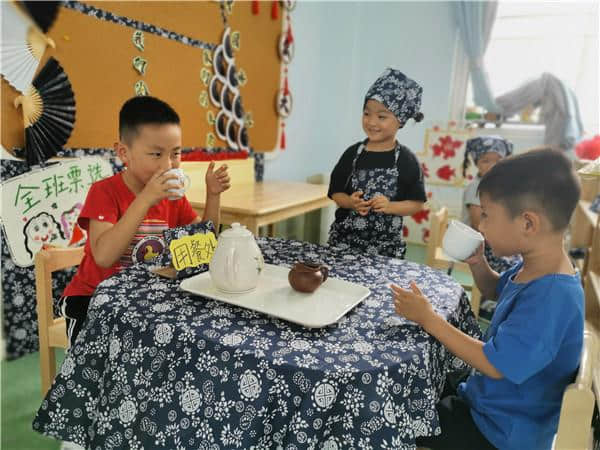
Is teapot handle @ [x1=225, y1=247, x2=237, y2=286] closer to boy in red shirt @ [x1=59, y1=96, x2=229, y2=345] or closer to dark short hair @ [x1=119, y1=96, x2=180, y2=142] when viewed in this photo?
boy in red shirt @ [x1=59, y1=96, x2=229, y2=345]

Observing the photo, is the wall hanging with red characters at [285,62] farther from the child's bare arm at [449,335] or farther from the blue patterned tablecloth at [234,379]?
the child's bare arm at [449,335]

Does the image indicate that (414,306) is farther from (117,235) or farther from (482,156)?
(482,156)

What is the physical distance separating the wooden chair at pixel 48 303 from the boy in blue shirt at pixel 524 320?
112 cm

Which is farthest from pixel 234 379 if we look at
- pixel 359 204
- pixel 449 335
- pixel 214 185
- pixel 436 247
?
pixel 436 247

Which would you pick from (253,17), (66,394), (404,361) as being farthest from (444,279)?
(253,17)

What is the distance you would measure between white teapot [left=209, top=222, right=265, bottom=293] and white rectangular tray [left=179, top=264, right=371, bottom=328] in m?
0.03

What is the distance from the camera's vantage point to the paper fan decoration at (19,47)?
179 cm

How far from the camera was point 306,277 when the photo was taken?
1.02m

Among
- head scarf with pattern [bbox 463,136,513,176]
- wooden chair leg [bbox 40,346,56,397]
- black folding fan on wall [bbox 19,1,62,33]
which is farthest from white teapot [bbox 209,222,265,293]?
head scarf with pattern [bbox 463,136,513,176]

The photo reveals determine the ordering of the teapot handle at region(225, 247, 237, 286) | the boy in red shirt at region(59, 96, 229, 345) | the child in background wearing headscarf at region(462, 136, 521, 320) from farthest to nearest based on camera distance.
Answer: the child in background wearing headscarf at region(462, 136, 521, 320), the boy in red shirt at region(59, 96, 229, 345), the teapot handle at region(225, 247, 237, 286)

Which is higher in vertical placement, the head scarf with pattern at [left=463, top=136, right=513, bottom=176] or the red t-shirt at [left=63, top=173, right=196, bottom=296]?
the head scarf with pattern at [left=463, top=136, right=513, bottom=176]

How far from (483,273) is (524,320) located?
0.38 meters

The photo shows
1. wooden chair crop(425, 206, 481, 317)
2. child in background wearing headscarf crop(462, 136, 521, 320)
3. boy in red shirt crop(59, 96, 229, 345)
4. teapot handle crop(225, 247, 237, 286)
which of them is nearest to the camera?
teapot handle crop(225, 247, 237, 286)

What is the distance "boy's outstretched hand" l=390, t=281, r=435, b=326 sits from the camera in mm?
880
